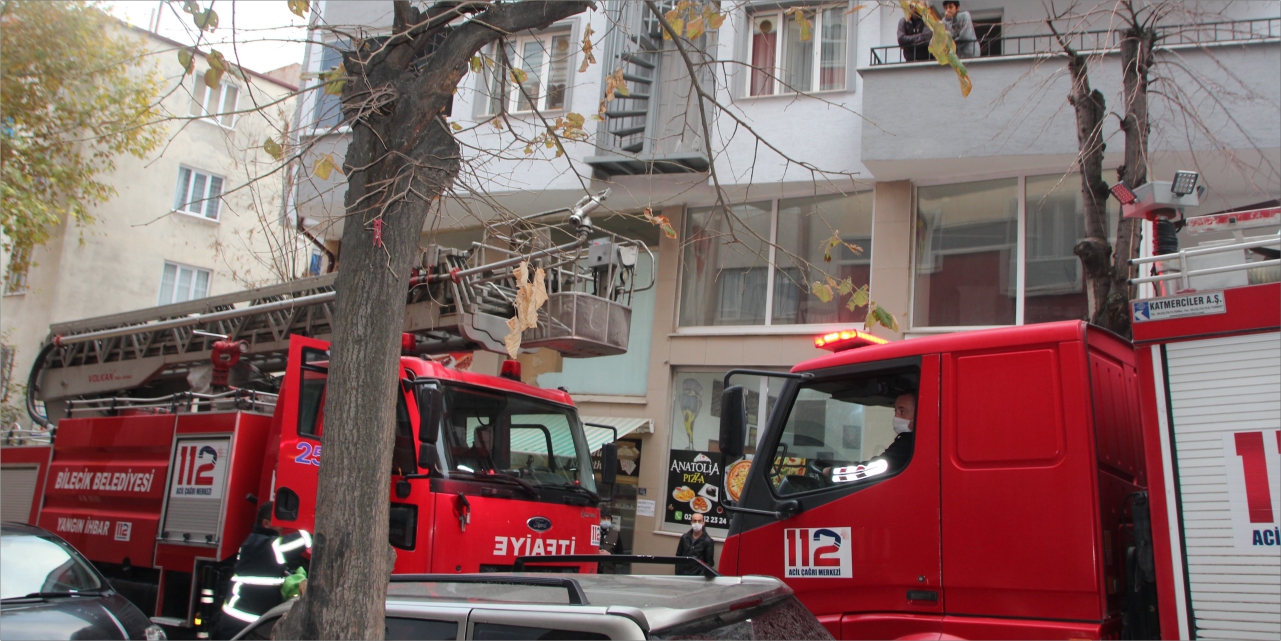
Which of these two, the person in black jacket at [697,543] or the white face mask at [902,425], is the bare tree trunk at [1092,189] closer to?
the white face mask at [902,425]

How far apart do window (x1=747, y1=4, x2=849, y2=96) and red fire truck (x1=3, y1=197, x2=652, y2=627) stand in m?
5.65

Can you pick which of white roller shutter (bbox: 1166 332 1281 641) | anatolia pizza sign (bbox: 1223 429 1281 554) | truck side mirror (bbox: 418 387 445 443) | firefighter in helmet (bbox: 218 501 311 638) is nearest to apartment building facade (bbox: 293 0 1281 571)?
truck side mirror (bbox: 418 387 445 443)

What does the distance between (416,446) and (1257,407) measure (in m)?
4.75

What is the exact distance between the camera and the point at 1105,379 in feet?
13.8

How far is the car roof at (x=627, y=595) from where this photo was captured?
2.62 meters

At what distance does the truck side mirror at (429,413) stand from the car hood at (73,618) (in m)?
2.28

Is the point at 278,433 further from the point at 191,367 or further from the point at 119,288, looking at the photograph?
the point at 119,288

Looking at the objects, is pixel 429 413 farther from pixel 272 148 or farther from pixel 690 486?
pixel 690 486

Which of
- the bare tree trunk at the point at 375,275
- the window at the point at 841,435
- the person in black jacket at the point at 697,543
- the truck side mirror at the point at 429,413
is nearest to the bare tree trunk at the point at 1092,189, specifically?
the window at the point at 841,435

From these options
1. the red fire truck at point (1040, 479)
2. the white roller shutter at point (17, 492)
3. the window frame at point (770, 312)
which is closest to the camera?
the red fire truck at point (1040, 479)

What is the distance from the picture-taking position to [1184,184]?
13.6 ft

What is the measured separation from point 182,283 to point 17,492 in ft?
50.8

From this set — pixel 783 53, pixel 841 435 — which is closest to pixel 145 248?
pixel 783 53

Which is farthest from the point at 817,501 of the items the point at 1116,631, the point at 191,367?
the point at 191,367
